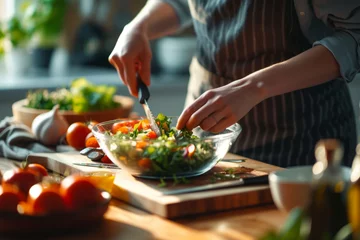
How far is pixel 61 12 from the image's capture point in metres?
3.57

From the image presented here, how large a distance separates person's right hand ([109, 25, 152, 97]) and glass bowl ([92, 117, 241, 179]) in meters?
0.39

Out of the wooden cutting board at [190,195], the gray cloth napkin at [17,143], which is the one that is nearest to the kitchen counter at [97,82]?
the gray cloth napkin at [17,143]

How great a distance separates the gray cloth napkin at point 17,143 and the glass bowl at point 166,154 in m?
0.45

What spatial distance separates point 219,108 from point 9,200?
0.52 m

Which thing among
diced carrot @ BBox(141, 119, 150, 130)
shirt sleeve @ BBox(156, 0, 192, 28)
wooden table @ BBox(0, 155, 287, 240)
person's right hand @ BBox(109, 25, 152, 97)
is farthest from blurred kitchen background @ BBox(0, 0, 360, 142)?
wooden table @ BBox(0, 155, 287, 240)

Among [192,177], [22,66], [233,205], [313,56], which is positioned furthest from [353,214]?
[22,66]

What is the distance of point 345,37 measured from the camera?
1691 mm

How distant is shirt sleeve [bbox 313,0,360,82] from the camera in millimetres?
1658

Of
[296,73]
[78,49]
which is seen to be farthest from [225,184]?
[78,49]

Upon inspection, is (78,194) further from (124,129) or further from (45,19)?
(45,19)

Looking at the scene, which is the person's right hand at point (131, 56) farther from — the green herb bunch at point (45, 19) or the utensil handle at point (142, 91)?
the green herb bunch at point (45, 19)

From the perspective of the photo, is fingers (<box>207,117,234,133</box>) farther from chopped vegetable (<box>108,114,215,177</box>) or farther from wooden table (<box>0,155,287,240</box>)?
wooden table (<box>0,155,287,240</box>)

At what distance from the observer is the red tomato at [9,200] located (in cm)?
122

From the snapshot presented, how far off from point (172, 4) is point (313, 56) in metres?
0.71
